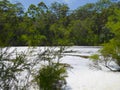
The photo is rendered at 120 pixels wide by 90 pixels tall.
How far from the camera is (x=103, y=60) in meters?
14.5

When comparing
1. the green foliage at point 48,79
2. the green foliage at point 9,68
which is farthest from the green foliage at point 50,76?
the green foliage at point 9,68

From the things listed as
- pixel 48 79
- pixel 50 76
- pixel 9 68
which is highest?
pixel 9 68

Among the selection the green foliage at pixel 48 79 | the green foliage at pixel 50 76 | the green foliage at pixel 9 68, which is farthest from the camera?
the green foliage at pixel 48 79

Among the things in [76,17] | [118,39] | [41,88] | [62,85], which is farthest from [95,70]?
[76,17]

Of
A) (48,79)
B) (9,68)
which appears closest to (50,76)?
(48,79)

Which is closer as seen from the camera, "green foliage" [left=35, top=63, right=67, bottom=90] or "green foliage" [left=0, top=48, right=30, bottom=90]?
"green foliage" [left=0, top=48, right=30, bottom=90]

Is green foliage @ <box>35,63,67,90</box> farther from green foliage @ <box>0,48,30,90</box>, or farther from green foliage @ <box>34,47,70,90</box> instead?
green foliage @ <box>0,48,30,90</box>

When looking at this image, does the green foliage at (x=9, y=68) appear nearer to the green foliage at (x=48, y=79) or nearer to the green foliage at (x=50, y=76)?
the green foliage at (x=50, y=76)

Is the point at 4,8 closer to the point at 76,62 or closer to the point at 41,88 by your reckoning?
the point at 41,88

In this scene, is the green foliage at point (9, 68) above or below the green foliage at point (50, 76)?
above

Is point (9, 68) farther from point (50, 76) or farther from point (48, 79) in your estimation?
point (48, 79)

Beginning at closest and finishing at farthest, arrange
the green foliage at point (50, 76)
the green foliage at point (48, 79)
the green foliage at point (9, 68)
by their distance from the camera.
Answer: the green foliage at point (9, 68) → the green foliage at point (50, 76) → the green foliage at point (48, 79)

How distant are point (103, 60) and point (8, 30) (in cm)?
1240

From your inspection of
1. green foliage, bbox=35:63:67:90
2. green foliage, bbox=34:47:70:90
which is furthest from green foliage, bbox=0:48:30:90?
green foliage, bbox=35:63:67:90
